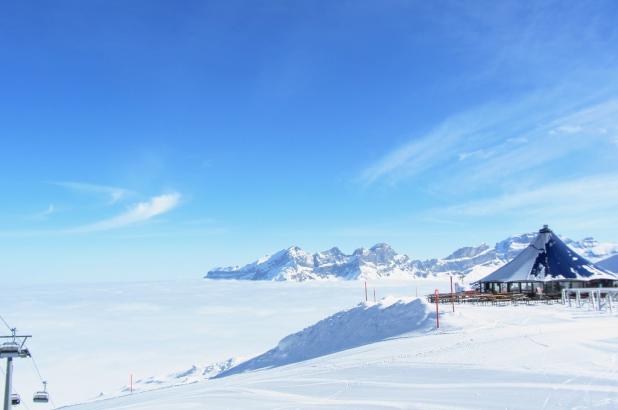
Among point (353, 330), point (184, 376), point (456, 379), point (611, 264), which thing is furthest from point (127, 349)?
point (611, 264)

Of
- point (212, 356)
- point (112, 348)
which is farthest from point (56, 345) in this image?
point (212, 356)

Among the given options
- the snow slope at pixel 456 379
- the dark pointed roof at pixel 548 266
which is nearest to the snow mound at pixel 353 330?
the snow slope at pixel 456 379

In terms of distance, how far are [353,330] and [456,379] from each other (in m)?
16.9

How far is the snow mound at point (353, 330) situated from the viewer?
25562mm

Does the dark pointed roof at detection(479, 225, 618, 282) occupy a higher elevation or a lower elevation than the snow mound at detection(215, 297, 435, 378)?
higher

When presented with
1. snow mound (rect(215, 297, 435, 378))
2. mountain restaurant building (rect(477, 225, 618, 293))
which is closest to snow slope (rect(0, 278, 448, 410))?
snow mound (rect(215, 297, 435, 378))

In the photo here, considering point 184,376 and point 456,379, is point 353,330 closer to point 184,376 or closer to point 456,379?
point 184,376

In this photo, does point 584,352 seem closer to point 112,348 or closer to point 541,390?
point 541,390

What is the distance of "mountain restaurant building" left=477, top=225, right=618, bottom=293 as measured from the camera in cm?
4088

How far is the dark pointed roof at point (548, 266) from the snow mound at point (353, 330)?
701 inches

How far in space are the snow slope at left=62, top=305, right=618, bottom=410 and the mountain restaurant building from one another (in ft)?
77.3

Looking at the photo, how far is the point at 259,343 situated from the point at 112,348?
18038 mm

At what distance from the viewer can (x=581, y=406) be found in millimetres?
8375

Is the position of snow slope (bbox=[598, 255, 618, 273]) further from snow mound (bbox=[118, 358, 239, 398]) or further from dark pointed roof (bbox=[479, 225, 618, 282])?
snow mound (bbox=[118, 358, 239, 398])
